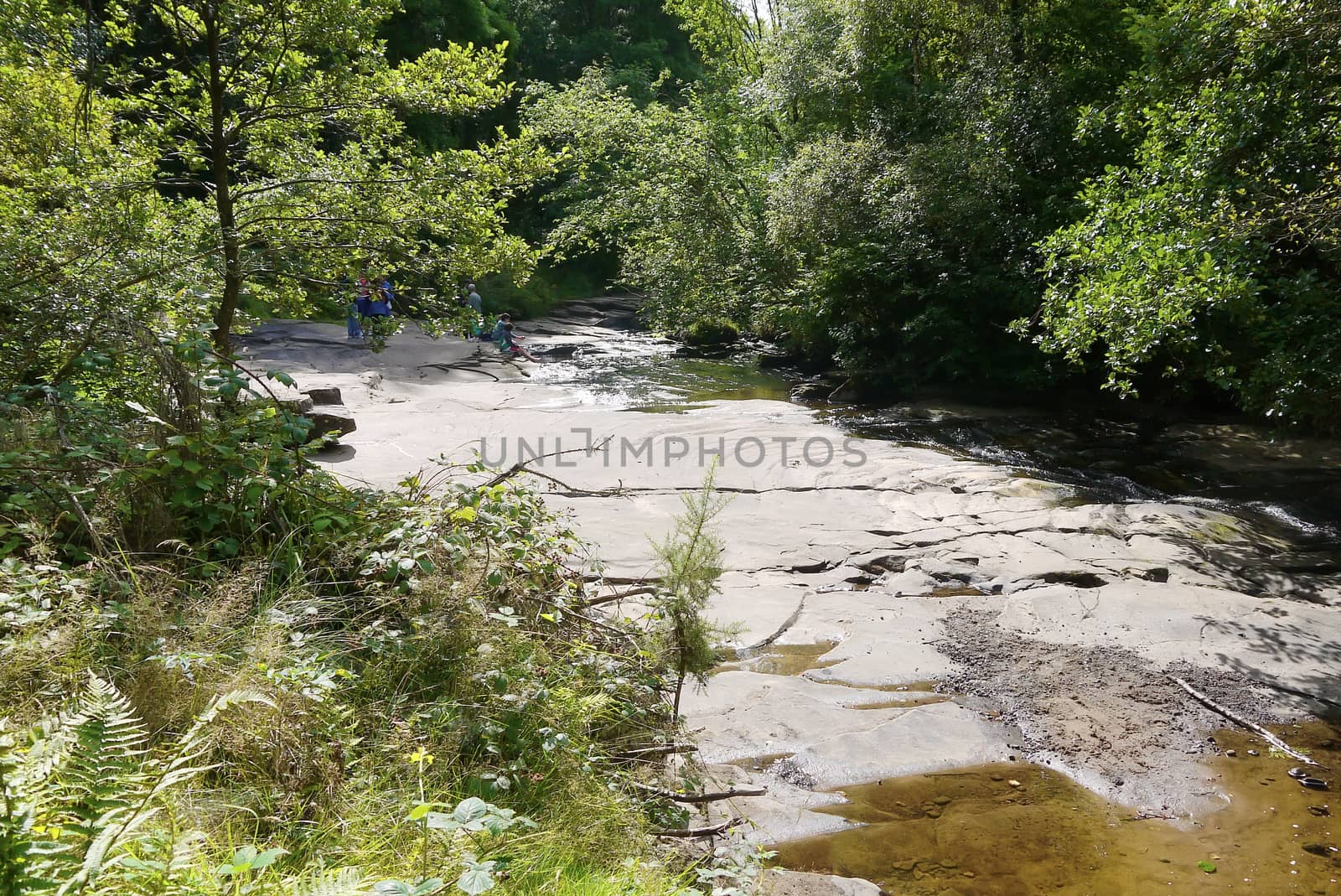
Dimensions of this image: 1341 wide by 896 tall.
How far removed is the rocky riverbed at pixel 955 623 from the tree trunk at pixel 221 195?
66.1 inches

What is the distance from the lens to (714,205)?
17422 millimetres

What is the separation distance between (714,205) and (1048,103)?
7.52 meters

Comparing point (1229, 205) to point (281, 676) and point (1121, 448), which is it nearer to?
point (1121, 448)

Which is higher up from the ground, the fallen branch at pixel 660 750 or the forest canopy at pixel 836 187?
the forest canopy at pixel 836 187

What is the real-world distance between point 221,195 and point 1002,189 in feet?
35.0

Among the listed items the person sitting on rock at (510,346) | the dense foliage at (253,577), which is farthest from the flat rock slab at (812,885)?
the person sitting on rock at (510,346)

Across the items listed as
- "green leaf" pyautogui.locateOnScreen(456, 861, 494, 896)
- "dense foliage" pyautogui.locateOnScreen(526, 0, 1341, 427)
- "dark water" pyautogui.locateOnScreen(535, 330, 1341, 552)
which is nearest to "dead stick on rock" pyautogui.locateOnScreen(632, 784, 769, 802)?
"green leaf" pyautogui.locateOnScreen(456, 861, 494, 896)

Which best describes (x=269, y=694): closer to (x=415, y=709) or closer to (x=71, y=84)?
(x=415, y=709)

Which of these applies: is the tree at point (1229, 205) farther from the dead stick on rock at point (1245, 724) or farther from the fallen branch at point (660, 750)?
the fallen branch at point (660, 750)

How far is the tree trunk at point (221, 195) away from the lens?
202 inches

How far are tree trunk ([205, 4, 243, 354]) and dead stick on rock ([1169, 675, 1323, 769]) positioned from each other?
20.6ft
